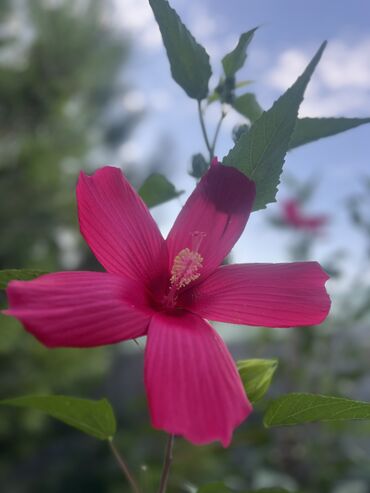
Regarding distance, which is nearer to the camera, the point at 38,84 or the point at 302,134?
the point at 302,134

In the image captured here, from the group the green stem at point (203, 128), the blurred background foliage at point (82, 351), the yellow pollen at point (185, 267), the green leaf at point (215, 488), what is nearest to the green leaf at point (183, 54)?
the green stem at point (203, 128)

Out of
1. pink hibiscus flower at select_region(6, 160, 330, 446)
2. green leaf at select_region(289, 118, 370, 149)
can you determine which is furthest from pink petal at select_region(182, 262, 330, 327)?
green leaf at select_region(289, 118, 370, 149)

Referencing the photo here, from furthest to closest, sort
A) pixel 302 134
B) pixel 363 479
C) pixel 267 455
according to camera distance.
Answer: pixel 267 455, pixel 363 479, pixel 302 134

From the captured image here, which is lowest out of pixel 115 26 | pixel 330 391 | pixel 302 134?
pixel 330 391

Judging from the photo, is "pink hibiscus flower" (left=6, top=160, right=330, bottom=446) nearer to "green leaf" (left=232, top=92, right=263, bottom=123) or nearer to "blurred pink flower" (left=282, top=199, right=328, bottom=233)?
"green leaf" (left=232, top=92, right=263, bottom=123)

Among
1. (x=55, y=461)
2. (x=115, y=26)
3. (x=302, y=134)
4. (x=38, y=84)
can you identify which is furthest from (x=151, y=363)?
(x=115, y=26)

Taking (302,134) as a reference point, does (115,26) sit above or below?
above

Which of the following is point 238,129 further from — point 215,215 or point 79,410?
point 79,410

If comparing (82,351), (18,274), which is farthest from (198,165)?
(82,351)

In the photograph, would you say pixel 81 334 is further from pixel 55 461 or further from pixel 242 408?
pixel 55 461
